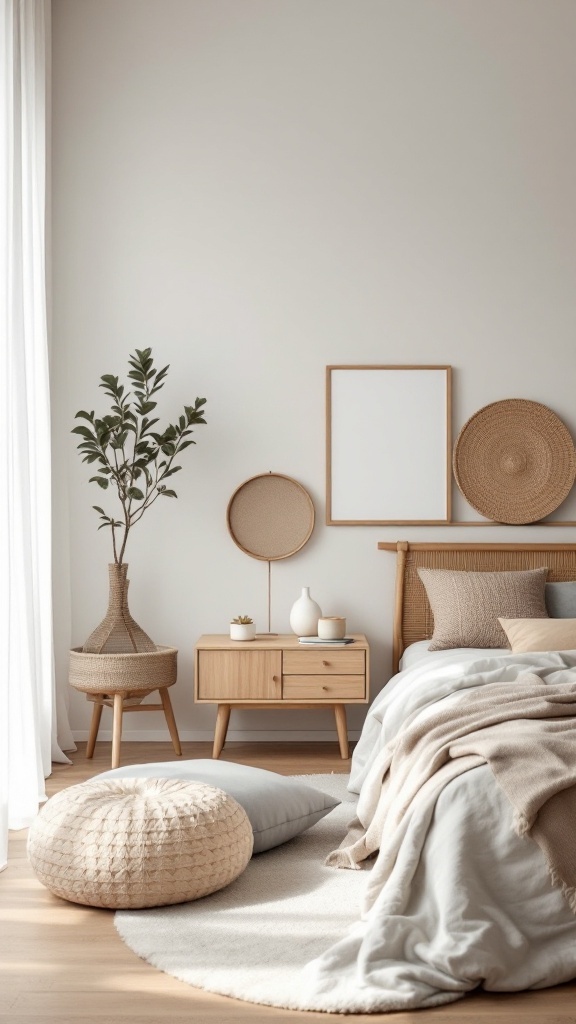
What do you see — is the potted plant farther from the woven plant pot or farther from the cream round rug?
the cream round rug

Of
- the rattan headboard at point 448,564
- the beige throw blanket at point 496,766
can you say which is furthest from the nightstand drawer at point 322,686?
the beige throw blanket at point 496,766

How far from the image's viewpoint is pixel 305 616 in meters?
4.61

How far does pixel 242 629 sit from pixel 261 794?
1.48 m

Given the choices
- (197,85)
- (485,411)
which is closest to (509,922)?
(485,411)

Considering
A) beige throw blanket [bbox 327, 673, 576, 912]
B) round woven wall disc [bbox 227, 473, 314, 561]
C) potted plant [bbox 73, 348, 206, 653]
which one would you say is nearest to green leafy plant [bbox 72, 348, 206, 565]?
potted plant [bbox 73, 348, 206, 653]

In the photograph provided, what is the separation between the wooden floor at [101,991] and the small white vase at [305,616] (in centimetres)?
198

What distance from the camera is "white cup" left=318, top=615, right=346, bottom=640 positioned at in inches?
178

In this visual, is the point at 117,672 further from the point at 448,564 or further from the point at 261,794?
the point at 448,564

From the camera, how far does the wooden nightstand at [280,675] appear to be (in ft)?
14.4

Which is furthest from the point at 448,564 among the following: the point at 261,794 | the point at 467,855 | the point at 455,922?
the point at 455,922

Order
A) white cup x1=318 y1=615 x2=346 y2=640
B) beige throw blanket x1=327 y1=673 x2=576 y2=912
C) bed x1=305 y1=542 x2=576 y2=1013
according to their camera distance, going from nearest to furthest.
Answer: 1. bed x1=305 y1=542 x2=576 y2=1013
2. beige throw blanket x1=327 y1=673 x2=576 y2=912
3. white cup x1=318 y1=615 x2=346 y2=640

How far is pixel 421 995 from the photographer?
211 centimetres

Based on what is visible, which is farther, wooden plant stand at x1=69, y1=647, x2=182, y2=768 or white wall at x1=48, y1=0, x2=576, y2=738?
white wall at x1=48, y1=0, x2=576, y2=738

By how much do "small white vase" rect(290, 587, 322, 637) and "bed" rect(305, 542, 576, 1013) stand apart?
4.87ft
